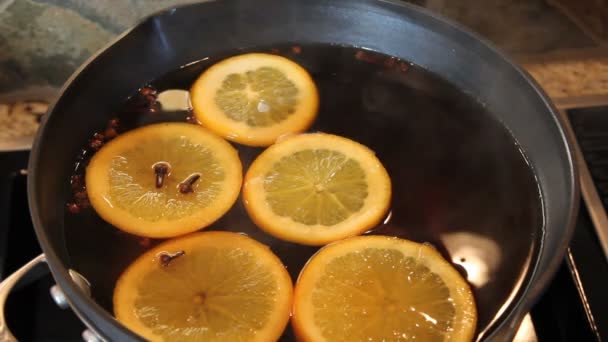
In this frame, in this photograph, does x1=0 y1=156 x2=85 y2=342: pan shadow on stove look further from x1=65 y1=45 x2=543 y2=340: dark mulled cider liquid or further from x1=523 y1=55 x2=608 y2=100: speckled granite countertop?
x1=523 y1=55 x2=608 y2=100: speckled granite countertop

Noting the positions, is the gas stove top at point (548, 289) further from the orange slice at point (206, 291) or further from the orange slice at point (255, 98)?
the orange slice at point (255, 98)

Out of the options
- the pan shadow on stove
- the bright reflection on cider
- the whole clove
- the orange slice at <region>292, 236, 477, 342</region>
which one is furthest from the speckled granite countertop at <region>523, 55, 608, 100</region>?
the pan shadow on stove

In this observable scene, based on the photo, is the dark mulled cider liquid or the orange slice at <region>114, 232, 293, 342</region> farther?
the dark mulled cider liquid

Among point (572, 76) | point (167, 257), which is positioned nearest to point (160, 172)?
point (167, 257)

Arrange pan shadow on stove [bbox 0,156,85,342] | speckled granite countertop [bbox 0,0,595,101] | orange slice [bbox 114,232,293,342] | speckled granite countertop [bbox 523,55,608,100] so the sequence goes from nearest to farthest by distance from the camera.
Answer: orange slice [bbox 114,232,293,342], pan shadow on stove [bbox 0,156,85,342], speckled granite countertop [bbox 0,0,595,101], speckled granite countertop [bbox 523,55,608,100]

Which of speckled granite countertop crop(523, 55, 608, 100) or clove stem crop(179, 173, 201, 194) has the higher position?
speckled granite countertop crop(523, 55, 608, 100)

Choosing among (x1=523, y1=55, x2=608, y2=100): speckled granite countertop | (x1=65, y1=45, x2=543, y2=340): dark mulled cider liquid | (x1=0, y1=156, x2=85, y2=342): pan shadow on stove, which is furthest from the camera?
(x1=523, y1=55, x2=608, y2=100): speckled granite countertop

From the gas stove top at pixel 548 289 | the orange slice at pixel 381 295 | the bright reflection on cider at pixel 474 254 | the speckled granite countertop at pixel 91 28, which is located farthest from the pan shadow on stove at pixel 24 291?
the bright reflection on cider at pixel 474 254

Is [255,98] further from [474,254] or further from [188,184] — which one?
[474,254]
